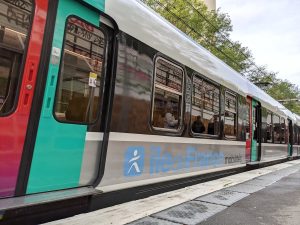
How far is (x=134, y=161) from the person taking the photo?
4.44 meters

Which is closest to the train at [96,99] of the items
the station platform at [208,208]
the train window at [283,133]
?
the station platform at [208,208]

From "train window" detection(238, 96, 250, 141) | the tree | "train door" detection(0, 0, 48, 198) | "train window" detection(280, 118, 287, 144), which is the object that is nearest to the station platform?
"train door" detection(0, 0, 48, 198)

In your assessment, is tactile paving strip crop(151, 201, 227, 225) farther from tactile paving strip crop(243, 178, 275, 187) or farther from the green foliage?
the green foliage

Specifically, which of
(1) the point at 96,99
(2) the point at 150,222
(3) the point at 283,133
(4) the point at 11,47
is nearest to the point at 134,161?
(2) the point at 150,222

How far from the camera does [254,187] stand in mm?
6664

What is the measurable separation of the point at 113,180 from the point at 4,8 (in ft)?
7.25

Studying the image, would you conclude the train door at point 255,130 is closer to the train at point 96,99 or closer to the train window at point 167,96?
the train at point 96,99

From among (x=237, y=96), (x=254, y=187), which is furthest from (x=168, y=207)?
(x=237, y=96)

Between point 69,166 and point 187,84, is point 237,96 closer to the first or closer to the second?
point 187,84

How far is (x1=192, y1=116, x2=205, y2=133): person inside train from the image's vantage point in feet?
20.2

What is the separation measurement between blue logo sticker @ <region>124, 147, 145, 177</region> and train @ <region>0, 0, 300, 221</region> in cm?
1

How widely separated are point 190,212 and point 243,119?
5.34 meters

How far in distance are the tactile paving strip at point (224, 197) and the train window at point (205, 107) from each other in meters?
1.17

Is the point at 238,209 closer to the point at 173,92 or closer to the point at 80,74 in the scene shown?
the point at 173,92
